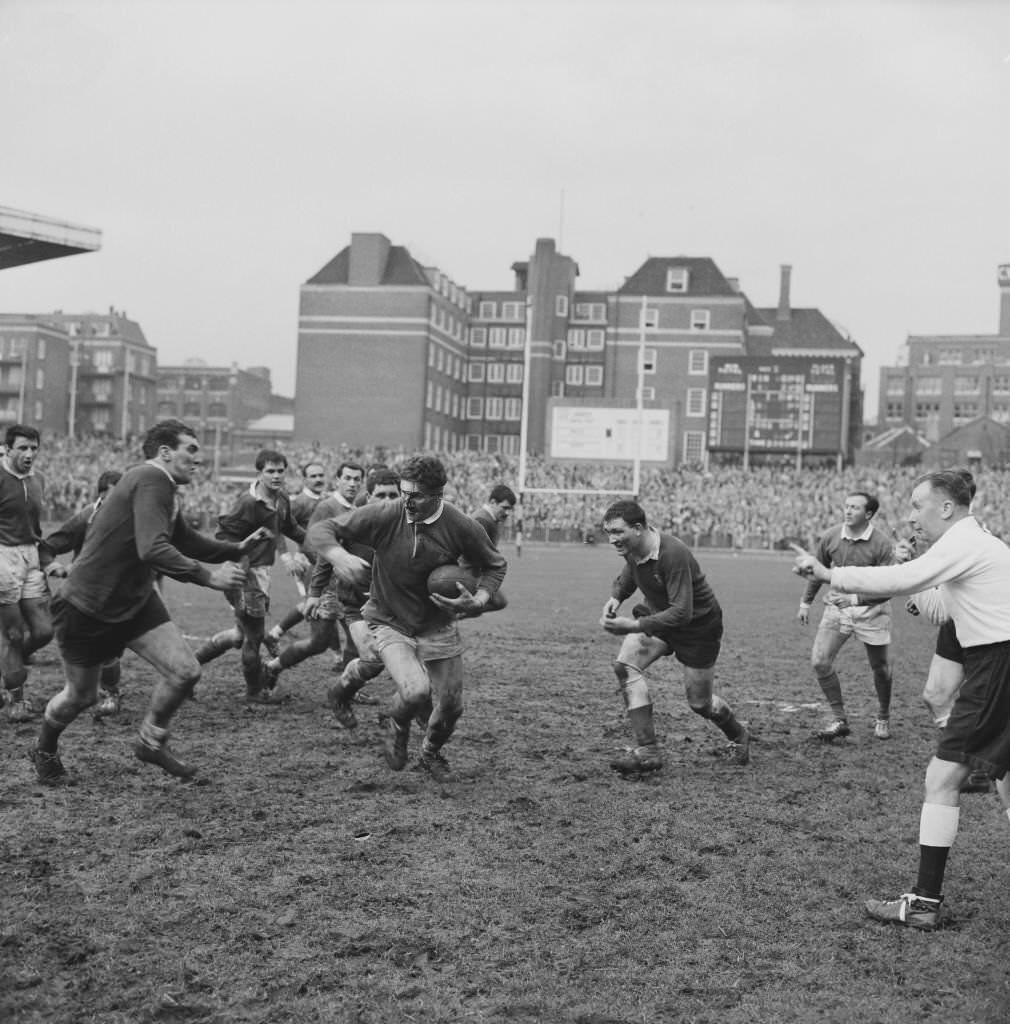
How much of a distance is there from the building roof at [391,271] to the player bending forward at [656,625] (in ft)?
235

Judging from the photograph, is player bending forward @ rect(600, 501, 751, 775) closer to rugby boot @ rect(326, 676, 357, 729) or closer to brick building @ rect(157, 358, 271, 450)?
rugby boot @ rect(326, 676, 357, 729)

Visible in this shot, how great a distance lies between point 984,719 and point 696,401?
249ft

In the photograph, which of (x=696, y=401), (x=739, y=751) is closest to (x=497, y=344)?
(x=696, y=401)

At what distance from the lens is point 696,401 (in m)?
79.6

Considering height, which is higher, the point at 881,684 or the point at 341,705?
the point at 881,684

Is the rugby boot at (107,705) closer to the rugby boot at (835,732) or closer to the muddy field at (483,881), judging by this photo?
the muddy field at (483,881)

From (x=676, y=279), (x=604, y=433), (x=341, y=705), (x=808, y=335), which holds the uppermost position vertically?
(x=676, y=279)

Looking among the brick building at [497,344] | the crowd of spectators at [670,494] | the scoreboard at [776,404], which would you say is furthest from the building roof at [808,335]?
the crowd of spectators at [670,494]

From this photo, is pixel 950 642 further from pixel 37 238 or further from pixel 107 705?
pixel 37 238

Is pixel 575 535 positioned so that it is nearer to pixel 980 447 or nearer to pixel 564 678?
pixel 564 678

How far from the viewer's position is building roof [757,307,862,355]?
282ft

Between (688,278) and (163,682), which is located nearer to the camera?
(163,682)

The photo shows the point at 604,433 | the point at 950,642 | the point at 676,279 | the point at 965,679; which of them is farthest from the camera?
the point at 676,279

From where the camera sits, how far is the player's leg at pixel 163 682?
22.8 ft
